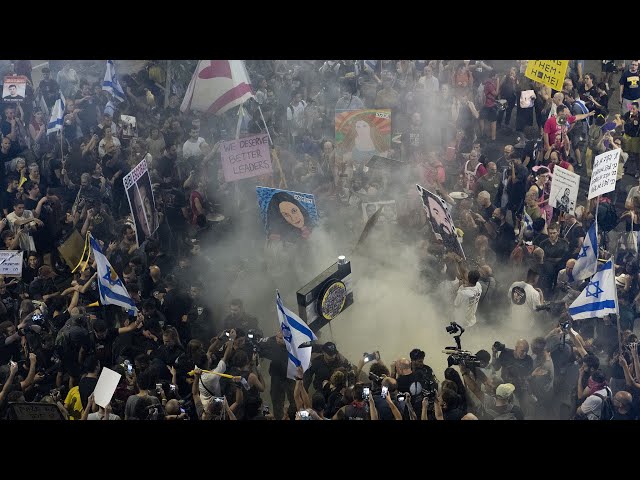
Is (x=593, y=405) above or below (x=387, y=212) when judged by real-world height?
below

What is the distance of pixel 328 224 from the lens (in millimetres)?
16062

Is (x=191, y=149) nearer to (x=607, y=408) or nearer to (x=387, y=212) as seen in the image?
(x=387, y=212)

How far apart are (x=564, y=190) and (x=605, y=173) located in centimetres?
106

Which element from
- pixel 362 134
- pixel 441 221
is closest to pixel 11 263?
pixel 441 221

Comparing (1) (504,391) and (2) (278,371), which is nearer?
(1) (504,391)

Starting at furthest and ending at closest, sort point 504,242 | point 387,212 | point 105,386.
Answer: point 387,212 < point 504,242 < point 105,386

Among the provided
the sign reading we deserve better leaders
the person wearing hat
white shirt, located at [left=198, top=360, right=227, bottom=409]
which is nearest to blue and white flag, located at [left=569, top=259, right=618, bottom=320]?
the person wearing hat

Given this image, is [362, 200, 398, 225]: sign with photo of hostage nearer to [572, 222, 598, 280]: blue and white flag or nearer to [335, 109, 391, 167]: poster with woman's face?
[335, 109, 391, 167]: poster with woman's face

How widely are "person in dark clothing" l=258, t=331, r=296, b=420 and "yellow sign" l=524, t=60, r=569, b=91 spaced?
754 centimetres

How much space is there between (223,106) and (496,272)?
5930 mm

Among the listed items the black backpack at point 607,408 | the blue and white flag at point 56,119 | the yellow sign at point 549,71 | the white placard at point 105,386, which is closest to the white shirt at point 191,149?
the blue and white flag at point 56,119

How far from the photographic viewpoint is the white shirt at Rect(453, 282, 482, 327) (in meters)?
13.1

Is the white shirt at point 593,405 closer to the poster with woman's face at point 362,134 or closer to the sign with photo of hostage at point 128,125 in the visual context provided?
the poster with woman's face at point 362,134

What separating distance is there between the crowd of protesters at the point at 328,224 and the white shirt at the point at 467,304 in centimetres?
4
